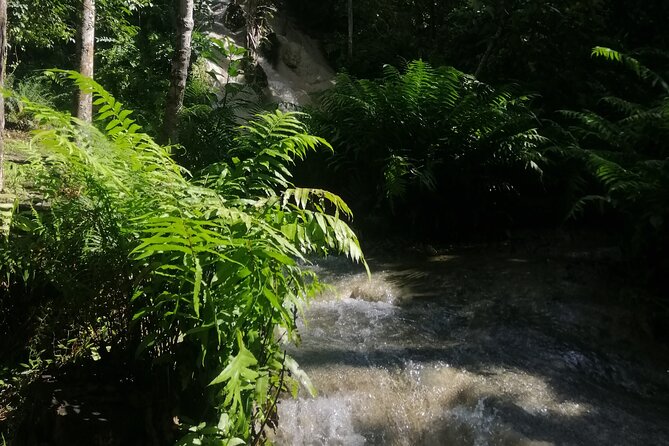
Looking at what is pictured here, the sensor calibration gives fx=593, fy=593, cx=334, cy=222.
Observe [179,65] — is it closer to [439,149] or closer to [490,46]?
[439,149]

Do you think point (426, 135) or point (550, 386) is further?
point (426, 135)

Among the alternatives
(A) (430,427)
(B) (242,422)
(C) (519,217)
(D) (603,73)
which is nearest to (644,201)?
(C) (519,217)

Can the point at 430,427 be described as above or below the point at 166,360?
below

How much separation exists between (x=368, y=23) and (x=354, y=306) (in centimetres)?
907

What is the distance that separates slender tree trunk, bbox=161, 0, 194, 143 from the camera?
549 cm

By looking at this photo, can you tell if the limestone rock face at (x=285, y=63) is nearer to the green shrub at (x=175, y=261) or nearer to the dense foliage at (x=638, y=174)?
the dense foliage at (x=638, y=174)

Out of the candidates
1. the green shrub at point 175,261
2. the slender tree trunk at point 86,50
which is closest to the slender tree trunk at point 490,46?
the slender tree trunk at point 86,50

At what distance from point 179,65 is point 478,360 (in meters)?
3.73

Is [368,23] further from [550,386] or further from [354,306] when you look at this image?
[550,386]

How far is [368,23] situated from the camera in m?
12.3

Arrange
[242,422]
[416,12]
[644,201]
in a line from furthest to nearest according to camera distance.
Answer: [416,12]
[644,201]
[242,422]

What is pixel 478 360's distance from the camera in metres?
3.81

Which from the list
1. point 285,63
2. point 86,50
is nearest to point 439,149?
point 86,50

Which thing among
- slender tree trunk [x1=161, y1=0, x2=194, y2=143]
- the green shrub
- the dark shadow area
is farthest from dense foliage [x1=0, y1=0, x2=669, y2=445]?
the dark shadow area
